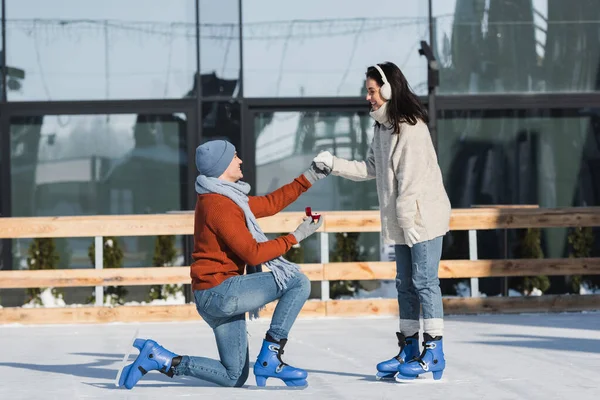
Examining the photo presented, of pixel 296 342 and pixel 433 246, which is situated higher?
pixel 433 246

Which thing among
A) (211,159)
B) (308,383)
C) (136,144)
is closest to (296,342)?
(308,383)

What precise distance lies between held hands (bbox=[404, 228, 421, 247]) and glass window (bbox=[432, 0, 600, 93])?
6.45 m

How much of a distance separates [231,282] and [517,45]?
7428mm

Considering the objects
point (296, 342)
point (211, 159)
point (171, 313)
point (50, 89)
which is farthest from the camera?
point (50, 89)

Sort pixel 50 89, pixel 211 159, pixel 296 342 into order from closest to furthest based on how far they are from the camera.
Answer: pixel 211 159 → pixel 296 342 → pixel 50 89

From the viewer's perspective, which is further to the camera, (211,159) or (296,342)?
(296,342)

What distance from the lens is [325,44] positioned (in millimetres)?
12438

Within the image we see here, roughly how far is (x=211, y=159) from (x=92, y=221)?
4555 millimetres

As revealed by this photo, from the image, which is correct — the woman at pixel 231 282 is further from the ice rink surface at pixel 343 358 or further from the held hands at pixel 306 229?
the ice rink surface at pixel 343 358

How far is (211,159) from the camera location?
236 inches

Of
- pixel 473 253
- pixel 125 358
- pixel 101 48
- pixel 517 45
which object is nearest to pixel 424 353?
pixel 125 358

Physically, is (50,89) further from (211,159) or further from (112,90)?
(211,159)

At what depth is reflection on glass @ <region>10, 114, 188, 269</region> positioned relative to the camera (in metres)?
12.3

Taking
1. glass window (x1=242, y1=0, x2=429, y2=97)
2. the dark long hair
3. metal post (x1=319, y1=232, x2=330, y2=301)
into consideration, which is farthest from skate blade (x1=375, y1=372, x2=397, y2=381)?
glass window (x1=242, y1=0, x2=429, y2=97)
